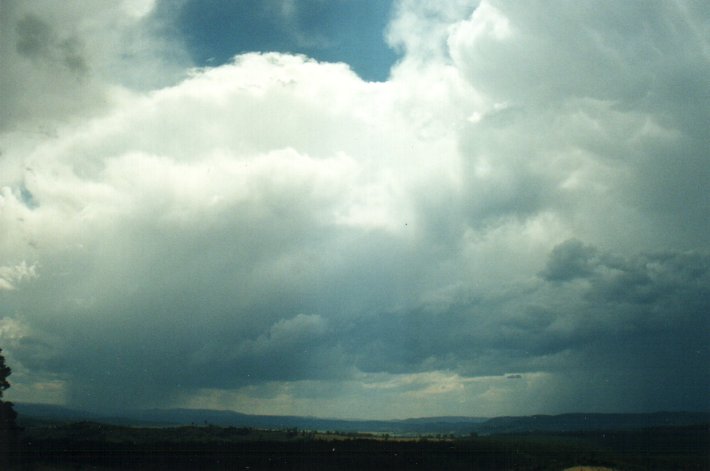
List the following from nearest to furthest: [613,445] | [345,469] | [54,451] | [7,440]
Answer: [7,440], [54,451], [345,469], [613,445]

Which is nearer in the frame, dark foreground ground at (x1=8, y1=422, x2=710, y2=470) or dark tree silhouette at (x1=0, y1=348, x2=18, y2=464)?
dark tree silhouette at (x1=0, y1=348, x2=18, y2=464)

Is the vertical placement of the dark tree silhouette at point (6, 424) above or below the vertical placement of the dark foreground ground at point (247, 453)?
above

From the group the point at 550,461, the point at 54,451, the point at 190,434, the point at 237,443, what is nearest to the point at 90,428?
the point at 190,434

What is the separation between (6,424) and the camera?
84.8 metres

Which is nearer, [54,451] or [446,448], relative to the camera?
[54,451]

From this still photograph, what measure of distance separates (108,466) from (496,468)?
250 ft

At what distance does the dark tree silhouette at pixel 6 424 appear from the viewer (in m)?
80.9

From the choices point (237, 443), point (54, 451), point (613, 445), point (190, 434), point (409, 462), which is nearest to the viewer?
point (54, 451)

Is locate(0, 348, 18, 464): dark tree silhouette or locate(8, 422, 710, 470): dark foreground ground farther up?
locate(0, 348, 18, 464): dark tree silhouette

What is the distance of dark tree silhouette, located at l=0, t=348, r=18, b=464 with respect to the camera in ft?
266

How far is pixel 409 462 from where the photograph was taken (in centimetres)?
11444

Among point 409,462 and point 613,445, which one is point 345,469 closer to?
point 409,462

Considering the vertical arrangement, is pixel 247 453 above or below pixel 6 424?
below

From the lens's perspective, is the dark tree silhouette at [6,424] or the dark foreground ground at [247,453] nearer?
the dark tree silhouette at [6,424]
